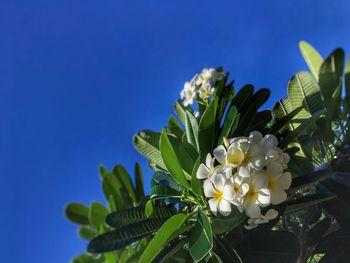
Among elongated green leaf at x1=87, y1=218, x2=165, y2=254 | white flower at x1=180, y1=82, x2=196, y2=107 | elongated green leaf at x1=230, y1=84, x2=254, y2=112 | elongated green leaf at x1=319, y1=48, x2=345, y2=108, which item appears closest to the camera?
elongated green leaf at x1=87, y1=218, x2=165, y2=254

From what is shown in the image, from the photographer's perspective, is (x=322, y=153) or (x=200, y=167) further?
(x=322, y=153)

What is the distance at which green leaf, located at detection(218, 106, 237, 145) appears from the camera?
1152mm

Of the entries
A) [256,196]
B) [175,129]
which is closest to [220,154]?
[256,196]

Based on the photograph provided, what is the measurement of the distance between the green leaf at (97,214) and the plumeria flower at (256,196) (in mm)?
323

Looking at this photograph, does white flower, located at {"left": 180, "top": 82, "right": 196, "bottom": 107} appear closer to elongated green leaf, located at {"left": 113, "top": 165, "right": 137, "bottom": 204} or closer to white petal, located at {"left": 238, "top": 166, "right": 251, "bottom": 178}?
elongated green leaf, located at {"left": 113, "top": 165, "right": 137, "bottom": 204}

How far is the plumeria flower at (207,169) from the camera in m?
1.09

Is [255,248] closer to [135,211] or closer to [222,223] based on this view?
[222,223]

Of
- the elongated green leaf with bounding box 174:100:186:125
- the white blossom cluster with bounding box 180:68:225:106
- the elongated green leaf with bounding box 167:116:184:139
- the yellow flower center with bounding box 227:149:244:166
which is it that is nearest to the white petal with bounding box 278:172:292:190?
the yellow flower center with bounding box 227:149:244:166

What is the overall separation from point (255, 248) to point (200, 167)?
31cm

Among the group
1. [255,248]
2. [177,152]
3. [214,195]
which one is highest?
[177,152]

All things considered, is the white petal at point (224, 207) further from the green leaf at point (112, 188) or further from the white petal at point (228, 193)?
the green leaf at point (112, 188)

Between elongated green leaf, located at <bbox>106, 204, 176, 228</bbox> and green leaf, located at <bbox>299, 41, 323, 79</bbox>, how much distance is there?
522 millimetres

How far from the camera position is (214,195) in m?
1.07

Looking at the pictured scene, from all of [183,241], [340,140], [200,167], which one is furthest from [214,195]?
[340,140]
